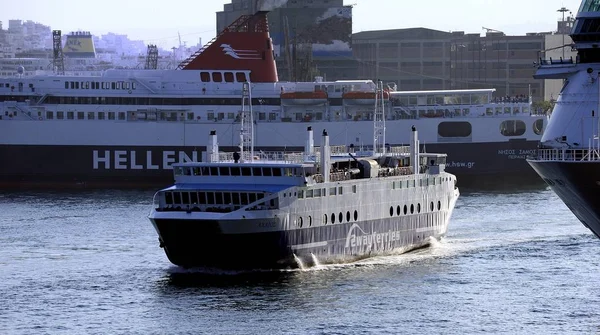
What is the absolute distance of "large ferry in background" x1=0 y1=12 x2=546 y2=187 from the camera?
99812 mm

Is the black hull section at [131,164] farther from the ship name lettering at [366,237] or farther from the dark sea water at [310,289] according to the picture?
the ship name lettering at [366,237]

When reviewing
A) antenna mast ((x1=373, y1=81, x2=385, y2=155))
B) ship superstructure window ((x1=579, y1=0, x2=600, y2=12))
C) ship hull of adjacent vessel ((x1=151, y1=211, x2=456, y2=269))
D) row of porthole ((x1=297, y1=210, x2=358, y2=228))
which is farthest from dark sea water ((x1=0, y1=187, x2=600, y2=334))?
ship superstructure window ((x1=579, y1=0, x2=600, y2=12))

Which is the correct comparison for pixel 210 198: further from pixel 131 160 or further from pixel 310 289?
pixel 131 160

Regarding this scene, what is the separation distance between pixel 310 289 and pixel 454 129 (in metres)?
51.7

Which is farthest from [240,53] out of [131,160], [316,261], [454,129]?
[316,261]

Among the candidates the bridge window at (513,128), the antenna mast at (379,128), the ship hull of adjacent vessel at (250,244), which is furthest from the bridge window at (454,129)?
the ship hull of adjacent vessel at (250,244)

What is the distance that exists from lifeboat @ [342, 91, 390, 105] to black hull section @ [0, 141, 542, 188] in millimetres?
4449

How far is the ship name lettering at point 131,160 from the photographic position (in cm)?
10012

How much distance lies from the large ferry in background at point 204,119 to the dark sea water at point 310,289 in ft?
101

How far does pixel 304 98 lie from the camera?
101 meters

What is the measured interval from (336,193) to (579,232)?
46.0 feet

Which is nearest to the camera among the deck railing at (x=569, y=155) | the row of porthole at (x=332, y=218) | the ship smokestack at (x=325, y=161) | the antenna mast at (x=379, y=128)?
the deck railing at (x=569, y=155)

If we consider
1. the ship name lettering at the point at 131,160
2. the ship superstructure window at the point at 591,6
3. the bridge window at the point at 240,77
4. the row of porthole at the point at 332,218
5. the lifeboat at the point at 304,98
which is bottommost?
the row of porthole at the point at 332,218

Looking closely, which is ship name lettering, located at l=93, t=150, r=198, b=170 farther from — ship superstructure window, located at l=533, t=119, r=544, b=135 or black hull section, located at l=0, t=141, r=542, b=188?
ship superstructure window, located at l=533, t=119, r=544, b=135
